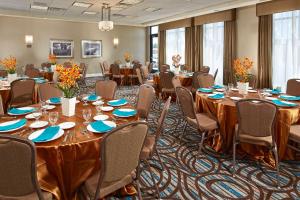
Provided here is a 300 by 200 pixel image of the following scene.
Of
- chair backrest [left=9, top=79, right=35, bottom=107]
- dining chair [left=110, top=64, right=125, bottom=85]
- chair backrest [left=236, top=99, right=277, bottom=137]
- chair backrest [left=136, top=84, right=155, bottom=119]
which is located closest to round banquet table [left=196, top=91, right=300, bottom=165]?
chair backrest [left=236, top=99, right=277, bottom=137]

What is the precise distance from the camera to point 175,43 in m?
11.8

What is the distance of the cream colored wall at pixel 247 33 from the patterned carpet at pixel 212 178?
5.13 m

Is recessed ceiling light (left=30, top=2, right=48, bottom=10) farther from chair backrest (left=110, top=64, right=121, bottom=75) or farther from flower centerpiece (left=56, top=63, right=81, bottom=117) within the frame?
flower centerpiece (left=56, top=63, right=81, bottom=117)

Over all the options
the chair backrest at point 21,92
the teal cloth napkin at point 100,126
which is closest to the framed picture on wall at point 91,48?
the chair backrest at point 21,92

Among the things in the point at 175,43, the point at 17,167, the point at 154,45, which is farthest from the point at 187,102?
the point at 154,45

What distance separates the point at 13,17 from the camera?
1055cm

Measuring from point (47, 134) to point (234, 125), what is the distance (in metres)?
2.45

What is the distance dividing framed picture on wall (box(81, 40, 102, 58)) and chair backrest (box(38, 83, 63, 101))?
8816mm

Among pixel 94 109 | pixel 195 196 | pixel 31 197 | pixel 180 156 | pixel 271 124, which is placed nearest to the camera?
pixel 31 197

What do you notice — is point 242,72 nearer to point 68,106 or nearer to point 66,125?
point 68,106

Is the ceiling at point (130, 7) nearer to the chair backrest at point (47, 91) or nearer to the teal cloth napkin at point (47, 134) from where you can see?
the chair backrest at point (47, 91)

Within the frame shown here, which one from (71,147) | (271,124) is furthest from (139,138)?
(271,124)

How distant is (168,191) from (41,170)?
137 cm

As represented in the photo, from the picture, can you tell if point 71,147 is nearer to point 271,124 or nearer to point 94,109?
point 94,109
